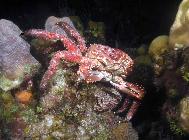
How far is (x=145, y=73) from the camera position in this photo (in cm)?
539

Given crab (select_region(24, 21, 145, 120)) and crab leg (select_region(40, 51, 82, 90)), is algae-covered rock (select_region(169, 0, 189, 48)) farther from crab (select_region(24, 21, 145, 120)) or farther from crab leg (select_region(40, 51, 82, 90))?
crab leg (select_region(40, 51, 82, 90))

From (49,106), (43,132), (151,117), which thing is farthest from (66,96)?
(151,117)

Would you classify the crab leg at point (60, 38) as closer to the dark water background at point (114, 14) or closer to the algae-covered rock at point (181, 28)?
the algae-covered rock at point (181, 28)

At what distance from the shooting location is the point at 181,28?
14.2ft

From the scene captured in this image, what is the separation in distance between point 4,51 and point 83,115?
64.2 inches

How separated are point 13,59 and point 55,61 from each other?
2.62ft

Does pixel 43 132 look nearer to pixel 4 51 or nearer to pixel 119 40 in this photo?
pixel 4 51

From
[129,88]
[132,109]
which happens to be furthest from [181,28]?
[132,109]

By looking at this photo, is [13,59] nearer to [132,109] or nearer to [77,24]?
[77,24]

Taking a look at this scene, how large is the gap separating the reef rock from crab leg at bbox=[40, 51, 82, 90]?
549 millimetres

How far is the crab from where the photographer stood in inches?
194

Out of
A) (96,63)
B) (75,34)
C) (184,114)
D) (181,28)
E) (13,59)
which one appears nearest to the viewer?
(184,114)

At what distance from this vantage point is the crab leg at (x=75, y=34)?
533cm

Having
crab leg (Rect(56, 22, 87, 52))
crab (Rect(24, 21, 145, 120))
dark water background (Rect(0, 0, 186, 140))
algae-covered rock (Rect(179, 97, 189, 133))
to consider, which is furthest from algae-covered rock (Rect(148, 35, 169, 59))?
dark water background (Rect(0, 0, 186, 140))
